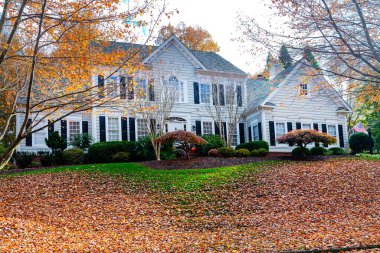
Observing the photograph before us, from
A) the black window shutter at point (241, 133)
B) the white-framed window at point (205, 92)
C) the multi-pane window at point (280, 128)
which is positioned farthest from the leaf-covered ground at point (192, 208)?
the white-framed window at point (205, 92)

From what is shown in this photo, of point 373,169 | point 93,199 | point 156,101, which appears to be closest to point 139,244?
point 93,199

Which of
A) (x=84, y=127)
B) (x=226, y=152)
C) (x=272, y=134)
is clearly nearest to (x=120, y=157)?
(x=84, y=127)

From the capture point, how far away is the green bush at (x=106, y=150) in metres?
18.5

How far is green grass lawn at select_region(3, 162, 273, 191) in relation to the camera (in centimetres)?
1278

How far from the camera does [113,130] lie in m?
20.4

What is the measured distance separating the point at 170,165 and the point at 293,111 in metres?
11.2

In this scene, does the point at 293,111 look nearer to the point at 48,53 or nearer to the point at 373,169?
the point at 373,169

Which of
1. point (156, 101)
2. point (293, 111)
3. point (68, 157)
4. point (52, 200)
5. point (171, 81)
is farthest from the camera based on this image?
point (293, 111)

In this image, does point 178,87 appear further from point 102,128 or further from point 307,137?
point 307,137

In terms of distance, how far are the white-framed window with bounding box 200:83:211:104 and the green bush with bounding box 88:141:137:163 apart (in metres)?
5.91

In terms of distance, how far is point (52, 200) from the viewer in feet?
37.0

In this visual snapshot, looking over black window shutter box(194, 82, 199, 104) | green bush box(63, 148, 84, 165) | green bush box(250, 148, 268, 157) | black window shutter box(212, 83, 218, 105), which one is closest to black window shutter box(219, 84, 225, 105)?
black window shutter box(212, 83, 218, 105)

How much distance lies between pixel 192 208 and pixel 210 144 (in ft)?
30.4

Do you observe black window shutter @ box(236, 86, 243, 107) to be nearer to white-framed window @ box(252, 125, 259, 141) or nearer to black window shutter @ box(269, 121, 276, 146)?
white-framed window @ box(252, 125, 259, 141)
